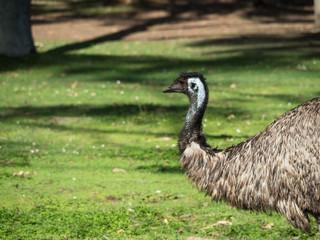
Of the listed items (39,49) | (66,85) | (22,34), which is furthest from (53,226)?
(39,49)

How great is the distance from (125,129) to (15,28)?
31.5 ft

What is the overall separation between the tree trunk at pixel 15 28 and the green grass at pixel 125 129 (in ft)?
1.74

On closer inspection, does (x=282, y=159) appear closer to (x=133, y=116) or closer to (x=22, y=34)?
(x=133, y=116)

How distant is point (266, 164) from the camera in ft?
19.9

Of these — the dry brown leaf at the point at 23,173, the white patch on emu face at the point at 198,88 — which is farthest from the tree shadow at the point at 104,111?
the white patch on emu face at the point at 198,88

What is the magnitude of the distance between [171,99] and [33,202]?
7.29m

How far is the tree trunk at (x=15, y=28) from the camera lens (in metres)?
20.0

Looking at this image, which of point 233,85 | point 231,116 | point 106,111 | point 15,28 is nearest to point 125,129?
point 106,111

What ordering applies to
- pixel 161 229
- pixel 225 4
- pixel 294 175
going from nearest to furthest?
pixel 294 175, pixel 161 229, pixel 225 4

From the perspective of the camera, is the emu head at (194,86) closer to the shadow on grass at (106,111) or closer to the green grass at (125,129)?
the green grass at (125,129)

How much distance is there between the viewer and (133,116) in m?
13.3

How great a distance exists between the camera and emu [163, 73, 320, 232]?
580 cm

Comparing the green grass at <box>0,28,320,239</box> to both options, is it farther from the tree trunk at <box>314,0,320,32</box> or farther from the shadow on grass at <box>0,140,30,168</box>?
the tree trunk at <box>314,0,320,32</box>

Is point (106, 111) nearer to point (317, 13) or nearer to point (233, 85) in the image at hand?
point (233, 85)
